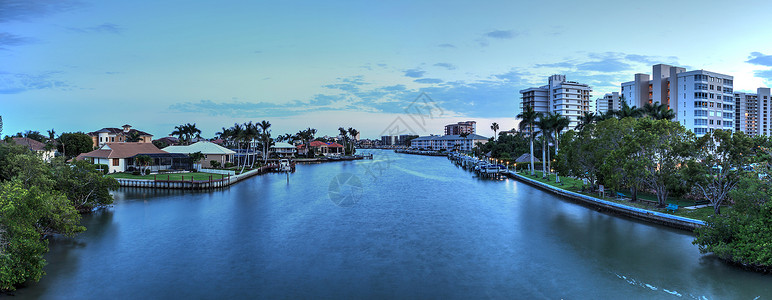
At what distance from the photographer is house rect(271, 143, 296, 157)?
106m

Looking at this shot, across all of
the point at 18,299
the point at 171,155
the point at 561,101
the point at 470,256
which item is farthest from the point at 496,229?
the point at 561,101

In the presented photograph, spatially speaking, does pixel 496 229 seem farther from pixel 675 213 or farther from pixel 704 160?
pixel 704 160

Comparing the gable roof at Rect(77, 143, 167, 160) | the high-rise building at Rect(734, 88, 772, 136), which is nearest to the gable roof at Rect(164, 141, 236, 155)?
the gable roof at Rect(77, 143, 167, 160)

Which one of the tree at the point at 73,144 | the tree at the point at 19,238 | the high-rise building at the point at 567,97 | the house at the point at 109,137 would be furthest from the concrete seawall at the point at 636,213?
the house at the point at 109,137

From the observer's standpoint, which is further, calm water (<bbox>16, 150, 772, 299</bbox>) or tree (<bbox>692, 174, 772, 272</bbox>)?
tree (<bbox>692, 174, 772, 272</bbox>)

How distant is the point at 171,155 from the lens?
55781 mm

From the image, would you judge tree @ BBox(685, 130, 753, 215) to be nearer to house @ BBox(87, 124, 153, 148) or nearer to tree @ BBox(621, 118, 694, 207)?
tree @ BBox(621, 118, 694, 207)

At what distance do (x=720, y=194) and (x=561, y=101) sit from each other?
93174 millimetres

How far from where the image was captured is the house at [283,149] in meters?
106

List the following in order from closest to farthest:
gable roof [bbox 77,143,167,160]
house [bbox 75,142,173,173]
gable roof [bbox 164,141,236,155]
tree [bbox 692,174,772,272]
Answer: tree [bbox 692,174,772,272] → house [bbox 75,142,173,173] → gable roof [bbox 77,143,167,160] → gable roof [bbox 164,141,236,155]

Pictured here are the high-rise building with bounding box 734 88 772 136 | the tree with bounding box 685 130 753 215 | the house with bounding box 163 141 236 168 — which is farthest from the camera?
the high-rise building with bounding box 734 88 772 136

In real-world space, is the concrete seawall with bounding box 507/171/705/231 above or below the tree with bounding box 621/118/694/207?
below

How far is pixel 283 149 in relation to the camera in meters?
111

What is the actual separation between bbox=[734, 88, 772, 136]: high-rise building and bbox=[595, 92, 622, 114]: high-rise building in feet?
93.9
